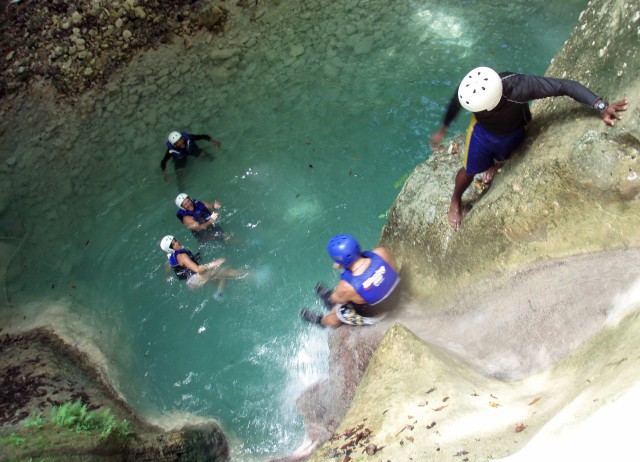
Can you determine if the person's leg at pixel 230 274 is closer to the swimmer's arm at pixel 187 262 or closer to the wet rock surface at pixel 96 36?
the swimmer's arm at pixel 187 262

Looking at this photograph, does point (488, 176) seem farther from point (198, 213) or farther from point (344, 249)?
point (198, 213)

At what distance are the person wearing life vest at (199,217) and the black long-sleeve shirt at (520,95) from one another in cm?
545

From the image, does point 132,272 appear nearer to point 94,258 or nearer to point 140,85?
point 94,258

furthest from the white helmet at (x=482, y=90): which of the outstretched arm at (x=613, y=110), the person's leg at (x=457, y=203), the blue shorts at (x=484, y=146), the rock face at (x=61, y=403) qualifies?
the rock face at (x=61, y=403)

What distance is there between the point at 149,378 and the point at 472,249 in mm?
5668

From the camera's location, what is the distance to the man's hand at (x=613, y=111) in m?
4.05

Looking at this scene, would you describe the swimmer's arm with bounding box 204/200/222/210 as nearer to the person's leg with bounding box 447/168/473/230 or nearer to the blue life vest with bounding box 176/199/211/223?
the blue life vest with bounding box 176/199/211/223

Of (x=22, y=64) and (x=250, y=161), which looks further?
(x=22, y=64)

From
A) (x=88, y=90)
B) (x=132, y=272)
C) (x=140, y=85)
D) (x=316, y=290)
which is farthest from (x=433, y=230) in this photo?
(x=88, y=90)

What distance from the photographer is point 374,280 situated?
570cm

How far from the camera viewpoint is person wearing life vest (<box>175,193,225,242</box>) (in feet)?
28.8

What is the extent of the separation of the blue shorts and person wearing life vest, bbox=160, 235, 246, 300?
15.7ft

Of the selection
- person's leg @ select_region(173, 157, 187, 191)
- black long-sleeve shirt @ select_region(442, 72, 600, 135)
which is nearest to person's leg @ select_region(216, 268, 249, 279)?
person's leg @ select_region(173, 157, 187, 191)

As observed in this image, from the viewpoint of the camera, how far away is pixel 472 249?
530 centimetres
